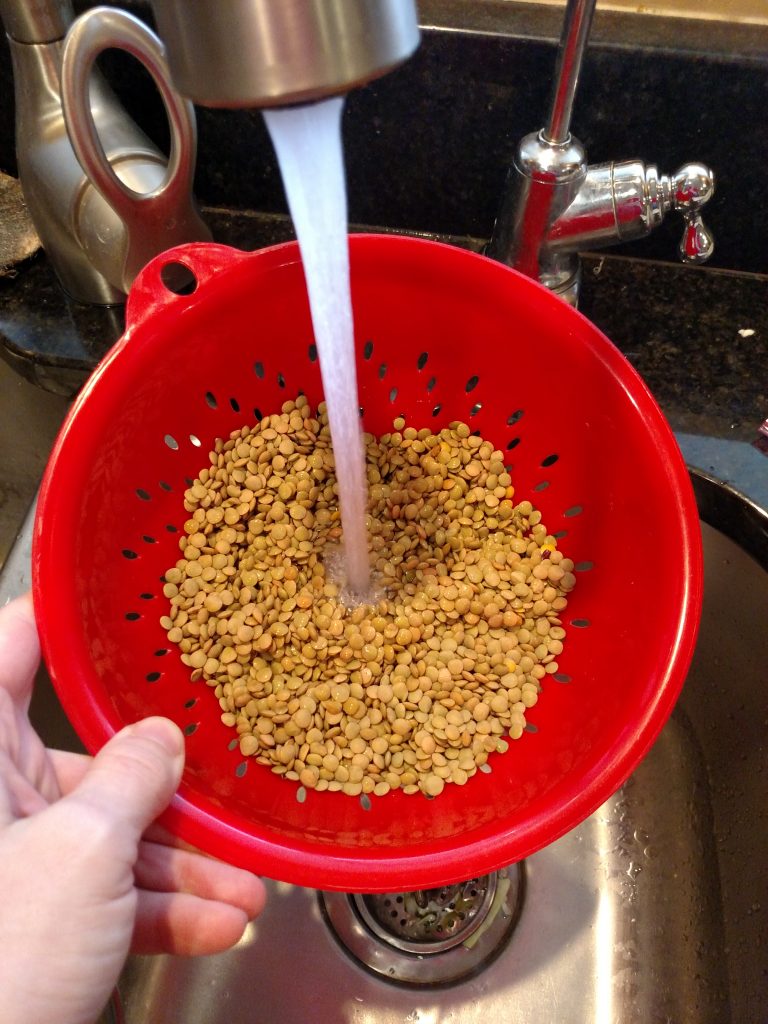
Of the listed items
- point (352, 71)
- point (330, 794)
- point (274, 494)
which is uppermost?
point (352, 71)

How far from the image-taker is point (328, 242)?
51 centimetres

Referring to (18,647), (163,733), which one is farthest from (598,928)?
(18,647)

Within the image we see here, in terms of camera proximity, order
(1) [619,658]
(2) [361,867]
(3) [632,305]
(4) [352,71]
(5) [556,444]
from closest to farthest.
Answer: (4) [352,71] → (2) [361,867] → (1) [619,658] → (5) [556,444] → (3) [632,305]

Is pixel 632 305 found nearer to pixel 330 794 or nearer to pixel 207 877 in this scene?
pixel 330 794

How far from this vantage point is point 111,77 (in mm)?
883

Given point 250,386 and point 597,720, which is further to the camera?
point 250,386

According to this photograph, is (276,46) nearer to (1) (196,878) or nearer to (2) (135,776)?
(2) (135,776)

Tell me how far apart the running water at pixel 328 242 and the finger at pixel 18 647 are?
295mm

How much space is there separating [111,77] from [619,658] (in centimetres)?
87

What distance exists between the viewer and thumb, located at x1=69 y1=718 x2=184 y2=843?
49 cm

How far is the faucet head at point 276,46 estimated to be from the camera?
1.10 ft

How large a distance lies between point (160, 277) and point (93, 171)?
112mm

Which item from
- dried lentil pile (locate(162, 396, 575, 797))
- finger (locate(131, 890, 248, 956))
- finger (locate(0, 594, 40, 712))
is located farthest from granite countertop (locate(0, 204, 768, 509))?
finger (locate(131, 890, 248, 956))

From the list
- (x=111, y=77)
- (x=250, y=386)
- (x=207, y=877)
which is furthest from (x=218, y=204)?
(x=207, y=877)
